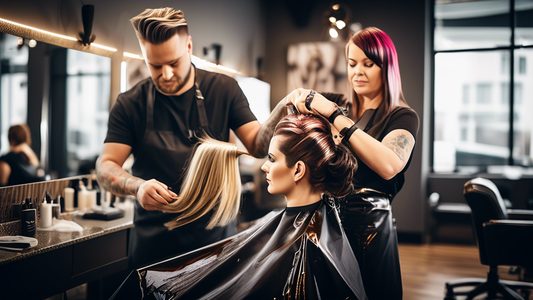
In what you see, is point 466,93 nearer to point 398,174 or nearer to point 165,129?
point 398,174

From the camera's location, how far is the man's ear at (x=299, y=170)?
141 centimetres

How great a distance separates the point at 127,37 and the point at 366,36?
1.21 meters

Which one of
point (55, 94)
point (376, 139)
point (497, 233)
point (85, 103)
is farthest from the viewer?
point (497, 233)

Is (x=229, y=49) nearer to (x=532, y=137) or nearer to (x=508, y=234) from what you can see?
(x=508, y=234)

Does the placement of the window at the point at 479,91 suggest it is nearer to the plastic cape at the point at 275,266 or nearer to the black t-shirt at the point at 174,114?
the black t-shirt at the point at 174,114

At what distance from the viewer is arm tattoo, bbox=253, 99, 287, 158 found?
1.57 metres

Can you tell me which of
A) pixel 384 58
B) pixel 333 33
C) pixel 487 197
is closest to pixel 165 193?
pixel 384 58

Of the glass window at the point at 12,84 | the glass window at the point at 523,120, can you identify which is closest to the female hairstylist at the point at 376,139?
the glass window at the point at 12,84

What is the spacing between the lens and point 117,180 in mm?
1657

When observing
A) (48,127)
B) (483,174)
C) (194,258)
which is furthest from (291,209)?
(483,174)

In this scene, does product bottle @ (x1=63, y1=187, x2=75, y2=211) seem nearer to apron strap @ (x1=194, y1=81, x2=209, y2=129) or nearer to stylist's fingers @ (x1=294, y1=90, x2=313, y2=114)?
apron strap @ (x1=194, y1=81, x2=209, y2=129)

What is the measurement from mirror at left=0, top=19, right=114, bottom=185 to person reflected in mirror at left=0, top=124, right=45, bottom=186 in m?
0.03

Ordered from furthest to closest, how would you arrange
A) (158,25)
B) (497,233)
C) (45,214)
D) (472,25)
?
(472,25) < (497,233) < (45,214) < (158,25)

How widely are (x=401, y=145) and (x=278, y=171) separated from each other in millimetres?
432
